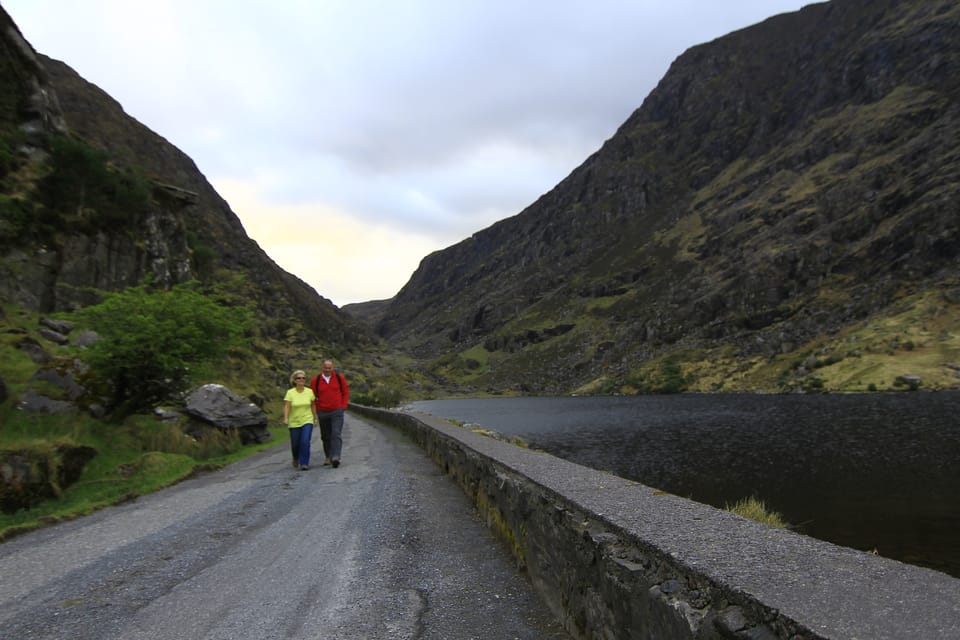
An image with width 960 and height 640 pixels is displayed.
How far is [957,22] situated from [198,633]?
251 meters

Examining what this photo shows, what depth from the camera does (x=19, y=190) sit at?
1070 inches

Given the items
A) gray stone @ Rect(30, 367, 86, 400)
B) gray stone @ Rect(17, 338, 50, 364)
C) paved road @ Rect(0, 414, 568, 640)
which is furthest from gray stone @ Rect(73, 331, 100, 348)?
paved road @ Rect(0, 414, 568, 640)

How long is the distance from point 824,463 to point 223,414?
100ft

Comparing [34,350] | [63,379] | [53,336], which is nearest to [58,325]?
[53,336]

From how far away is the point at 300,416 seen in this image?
43.8 feet

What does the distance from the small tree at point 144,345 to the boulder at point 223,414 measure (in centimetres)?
116

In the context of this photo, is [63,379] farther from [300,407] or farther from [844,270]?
[844,270]

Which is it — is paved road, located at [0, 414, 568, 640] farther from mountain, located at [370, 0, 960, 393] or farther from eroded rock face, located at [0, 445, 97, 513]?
mountain, located at [370, 0, 960, 393]

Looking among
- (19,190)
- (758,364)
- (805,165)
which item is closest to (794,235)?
(805,165)

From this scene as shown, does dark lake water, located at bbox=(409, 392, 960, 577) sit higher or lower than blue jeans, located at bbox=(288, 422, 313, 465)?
lower

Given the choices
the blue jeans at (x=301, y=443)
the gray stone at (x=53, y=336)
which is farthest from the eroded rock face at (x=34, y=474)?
the gray stone at (x=53, y=336)

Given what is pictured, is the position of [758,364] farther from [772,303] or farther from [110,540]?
[110,540]

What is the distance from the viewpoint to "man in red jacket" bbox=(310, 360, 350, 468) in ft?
45.4

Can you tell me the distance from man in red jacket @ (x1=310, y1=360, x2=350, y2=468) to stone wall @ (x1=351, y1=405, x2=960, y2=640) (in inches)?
350
